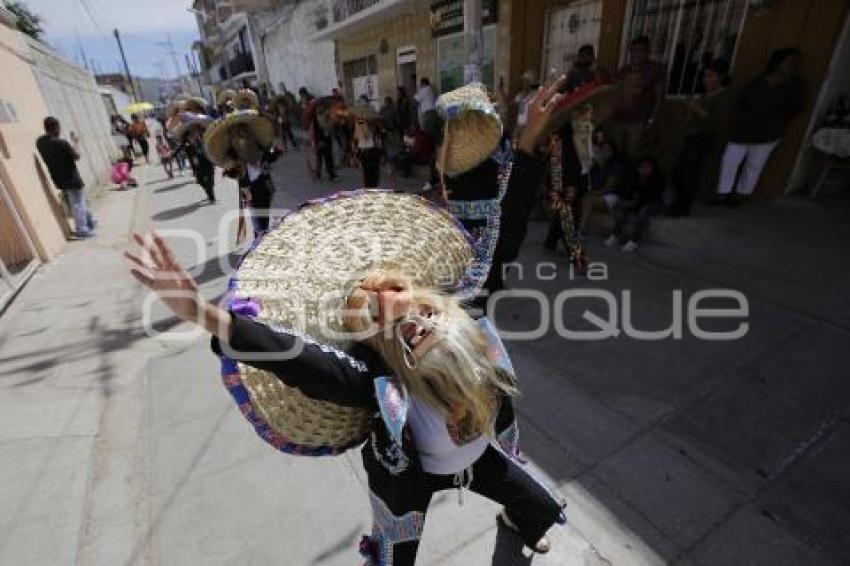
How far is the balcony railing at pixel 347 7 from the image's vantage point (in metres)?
12.0

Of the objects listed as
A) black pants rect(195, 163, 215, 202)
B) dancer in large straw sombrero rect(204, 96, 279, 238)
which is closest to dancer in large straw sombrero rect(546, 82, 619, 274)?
dancer in large straw sombrero rect(204, 96, 279, 238)

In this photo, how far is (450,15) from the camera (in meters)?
9.94

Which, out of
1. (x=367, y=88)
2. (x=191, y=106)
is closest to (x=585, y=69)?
(x=191, y=106)

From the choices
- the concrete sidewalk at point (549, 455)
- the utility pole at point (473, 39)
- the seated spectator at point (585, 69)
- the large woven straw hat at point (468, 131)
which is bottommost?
the concrete sidewalk at point (549, 455)

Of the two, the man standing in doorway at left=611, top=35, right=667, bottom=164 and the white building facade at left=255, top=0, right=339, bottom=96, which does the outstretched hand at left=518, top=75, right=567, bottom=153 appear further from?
the white building facade at left=255, top=0, right=339, bottom=96

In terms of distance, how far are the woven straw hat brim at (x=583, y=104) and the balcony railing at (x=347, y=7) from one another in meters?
8.92

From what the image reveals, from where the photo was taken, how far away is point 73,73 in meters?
14.3

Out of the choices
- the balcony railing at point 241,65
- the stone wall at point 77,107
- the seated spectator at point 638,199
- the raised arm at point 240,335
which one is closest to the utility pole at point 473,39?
the seated spectator at point 638,199

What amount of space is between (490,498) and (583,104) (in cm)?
290

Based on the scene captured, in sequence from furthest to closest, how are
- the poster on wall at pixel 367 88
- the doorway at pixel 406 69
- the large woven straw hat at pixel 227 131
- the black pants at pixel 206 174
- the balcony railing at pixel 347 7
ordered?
the poster on wall at pixel 367 88 → the doorway at pixel 406 69 → the balcony railing at pixel 347 7 → the black pants at pixel 206 174 → the large woven straw hat at pixel 227 131

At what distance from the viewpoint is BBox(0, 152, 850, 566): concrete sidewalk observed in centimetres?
227

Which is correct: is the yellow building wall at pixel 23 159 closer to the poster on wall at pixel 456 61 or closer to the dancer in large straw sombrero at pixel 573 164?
the dancer in large straw sombrero at pixel 573 164

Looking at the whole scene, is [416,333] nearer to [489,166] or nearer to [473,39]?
[489,166]

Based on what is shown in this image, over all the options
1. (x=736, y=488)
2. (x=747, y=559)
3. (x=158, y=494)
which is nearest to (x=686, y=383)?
(x=736, y=488)
